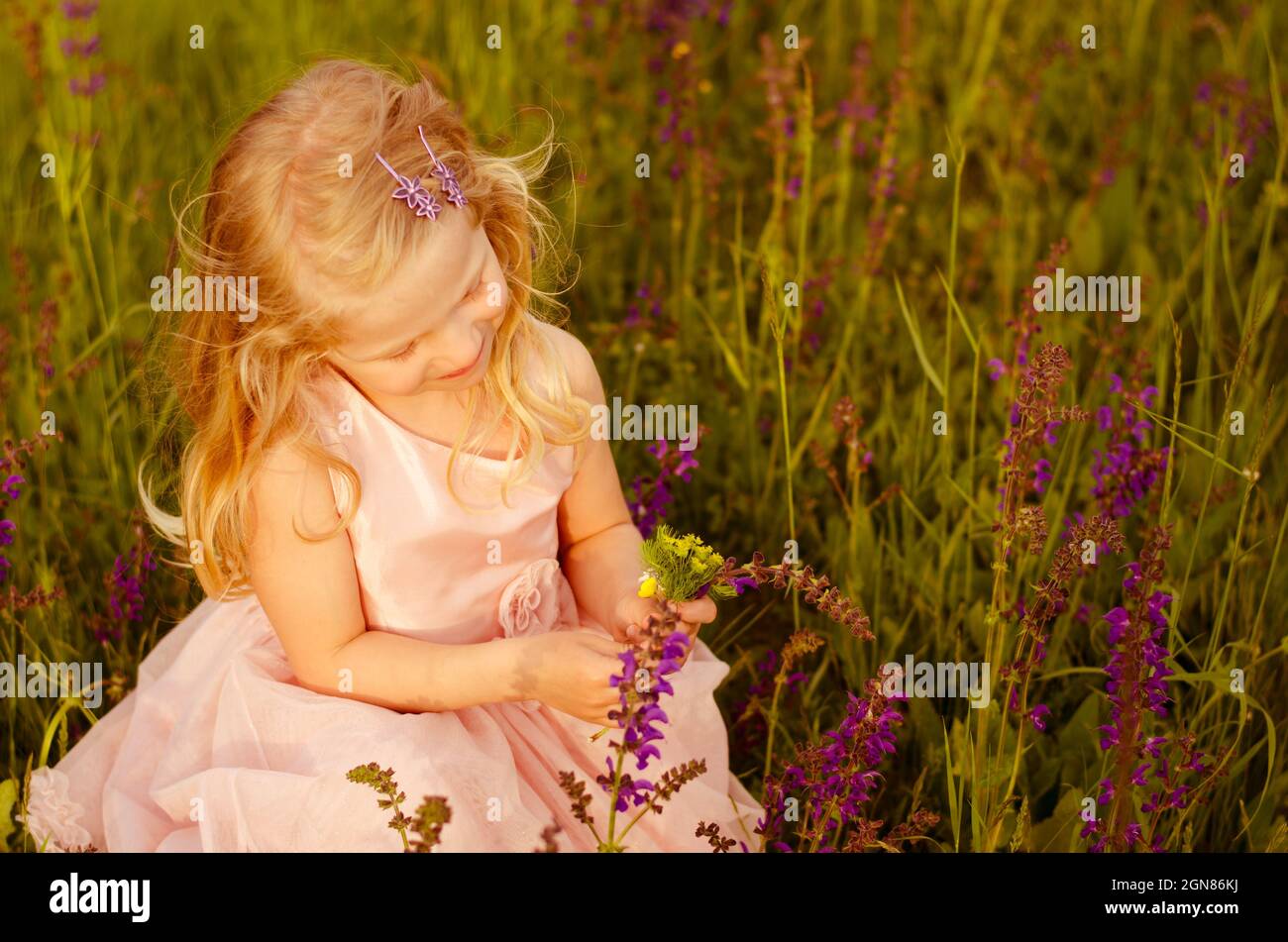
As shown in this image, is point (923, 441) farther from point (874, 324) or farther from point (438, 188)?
point (438, 188)

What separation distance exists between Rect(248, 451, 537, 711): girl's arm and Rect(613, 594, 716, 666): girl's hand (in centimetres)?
18

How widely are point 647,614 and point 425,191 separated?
62 cm

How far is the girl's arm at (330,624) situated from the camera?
6.46ft

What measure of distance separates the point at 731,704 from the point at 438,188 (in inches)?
42.7

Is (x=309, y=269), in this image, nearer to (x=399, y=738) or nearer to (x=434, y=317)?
(x=434, y=317)

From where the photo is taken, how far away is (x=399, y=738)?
6.35ft

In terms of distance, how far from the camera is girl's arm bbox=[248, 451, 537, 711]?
6.46ft

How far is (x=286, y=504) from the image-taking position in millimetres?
1980

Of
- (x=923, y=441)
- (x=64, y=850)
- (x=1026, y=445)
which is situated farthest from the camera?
(x=923, y=441)

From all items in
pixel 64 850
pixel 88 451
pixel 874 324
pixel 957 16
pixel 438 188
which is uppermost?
pixel 957 16

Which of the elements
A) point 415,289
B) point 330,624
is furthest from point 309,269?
point 330,624

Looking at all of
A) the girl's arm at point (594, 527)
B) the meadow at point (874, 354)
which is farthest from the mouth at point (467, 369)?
the meadow at point (874, 354)

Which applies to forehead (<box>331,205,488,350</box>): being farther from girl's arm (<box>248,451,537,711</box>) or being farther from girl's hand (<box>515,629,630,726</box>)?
girl's hand (<box>515,629,630,726</box>)
